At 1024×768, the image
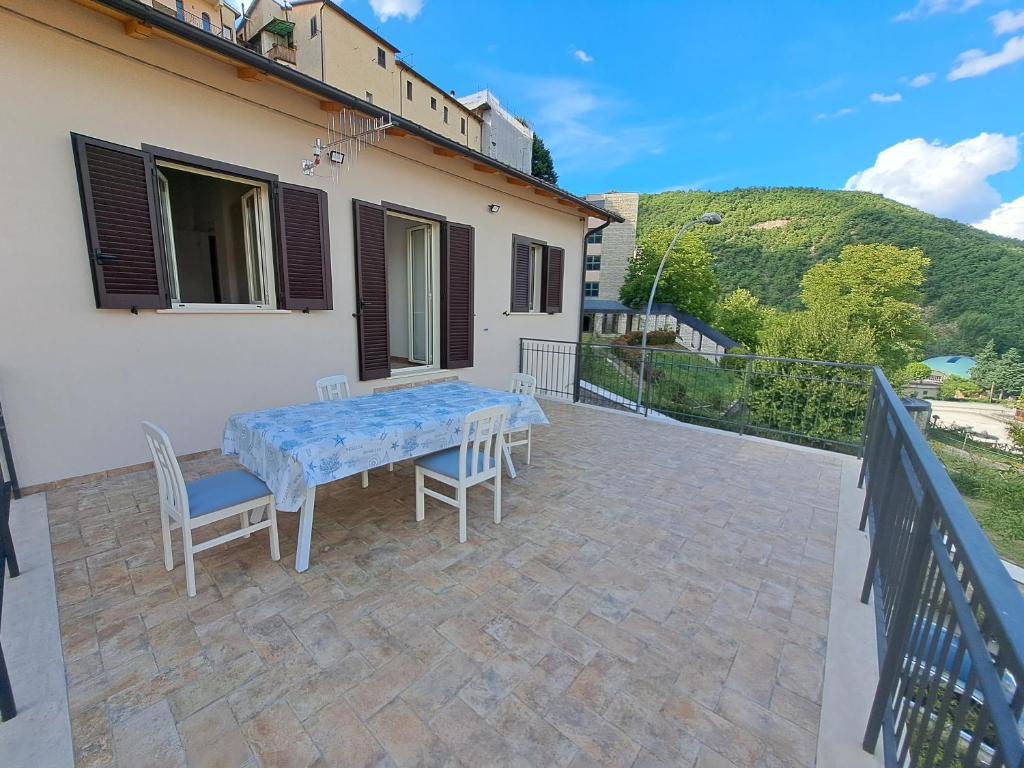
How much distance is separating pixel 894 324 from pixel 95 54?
28.6 meters

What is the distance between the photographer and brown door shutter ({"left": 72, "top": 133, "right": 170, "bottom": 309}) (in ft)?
9.41

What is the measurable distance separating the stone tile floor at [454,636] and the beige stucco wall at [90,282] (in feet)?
2.01

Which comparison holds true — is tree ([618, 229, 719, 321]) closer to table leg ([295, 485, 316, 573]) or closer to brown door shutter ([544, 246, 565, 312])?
brown door shutter ([544, 246, 565, 312])

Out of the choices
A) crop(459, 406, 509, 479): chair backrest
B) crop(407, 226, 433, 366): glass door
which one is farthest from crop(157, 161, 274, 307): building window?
crop(459, 406, 509, 479): chair backrest

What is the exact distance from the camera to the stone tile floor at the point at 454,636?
4.42 ft

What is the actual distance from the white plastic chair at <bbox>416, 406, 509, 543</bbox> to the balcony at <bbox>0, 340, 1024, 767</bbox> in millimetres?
230

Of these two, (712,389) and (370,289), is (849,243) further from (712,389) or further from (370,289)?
(370,289)

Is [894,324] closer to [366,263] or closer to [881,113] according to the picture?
[881,113]

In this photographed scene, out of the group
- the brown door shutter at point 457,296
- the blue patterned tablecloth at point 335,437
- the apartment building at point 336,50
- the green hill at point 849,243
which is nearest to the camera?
the blue patterned tablecloth at point 335,437

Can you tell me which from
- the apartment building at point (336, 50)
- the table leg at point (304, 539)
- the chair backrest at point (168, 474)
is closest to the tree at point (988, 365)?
the apartment building at point (336, 50)

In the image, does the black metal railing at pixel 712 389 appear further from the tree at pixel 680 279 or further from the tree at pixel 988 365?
the tree at pixel 988 365

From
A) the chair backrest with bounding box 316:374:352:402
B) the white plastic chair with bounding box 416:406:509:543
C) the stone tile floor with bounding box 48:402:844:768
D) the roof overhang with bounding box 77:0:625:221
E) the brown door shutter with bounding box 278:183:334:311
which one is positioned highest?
the roof overhang with bounding box 77:0:625:221

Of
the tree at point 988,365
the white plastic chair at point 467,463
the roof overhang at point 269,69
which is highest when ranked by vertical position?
the roof overhang at point 269,69

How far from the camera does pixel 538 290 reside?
7.47 metres
